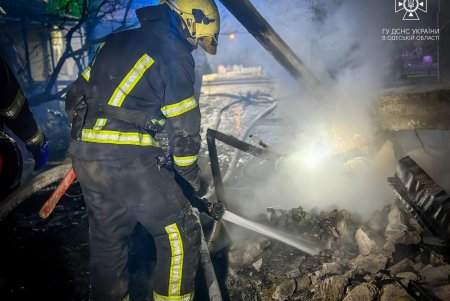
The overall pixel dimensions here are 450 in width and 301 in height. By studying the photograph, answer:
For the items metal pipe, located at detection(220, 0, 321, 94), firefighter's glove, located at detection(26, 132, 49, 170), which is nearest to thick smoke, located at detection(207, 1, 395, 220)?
metal pipe, located at detection(220, 0, 321, 94)

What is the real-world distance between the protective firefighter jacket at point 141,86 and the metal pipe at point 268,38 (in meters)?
2.54

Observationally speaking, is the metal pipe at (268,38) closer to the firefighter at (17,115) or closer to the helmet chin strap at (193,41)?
the helmet chin strap at (193,41)

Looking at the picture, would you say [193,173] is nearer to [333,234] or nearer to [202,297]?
[202,297]

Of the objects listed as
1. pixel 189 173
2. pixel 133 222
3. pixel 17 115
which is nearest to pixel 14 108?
pixel 17 115

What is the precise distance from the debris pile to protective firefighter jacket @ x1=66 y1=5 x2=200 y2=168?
5.51ft

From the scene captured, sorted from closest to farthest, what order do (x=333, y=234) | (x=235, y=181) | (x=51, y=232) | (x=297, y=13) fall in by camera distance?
(x=333, y=234) → (x=51, y=232) → (x=235, y=181) → (x=297, y=13)

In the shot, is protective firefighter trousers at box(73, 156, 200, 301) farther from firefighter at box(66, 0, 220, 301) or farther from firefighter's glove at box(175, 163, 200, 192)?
firefighter's glove at box(175, 163, 200, 192)

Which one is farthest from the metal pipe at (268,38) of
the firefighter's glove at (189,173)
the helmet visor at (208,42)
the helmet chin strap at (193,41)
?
the firefighter's glove at (189,173)

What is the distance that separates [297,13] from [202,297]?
6862 mm

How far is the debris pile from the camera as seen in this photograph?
2.27 meters

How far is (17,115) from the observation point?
3.05 meters

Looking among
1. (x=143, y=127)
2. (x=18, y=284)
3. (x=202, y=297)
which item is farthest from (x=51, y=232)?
(x=143, y=127)

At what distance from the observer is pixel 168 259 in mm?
2445

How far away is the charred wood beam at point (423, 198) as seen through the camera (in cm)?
259
